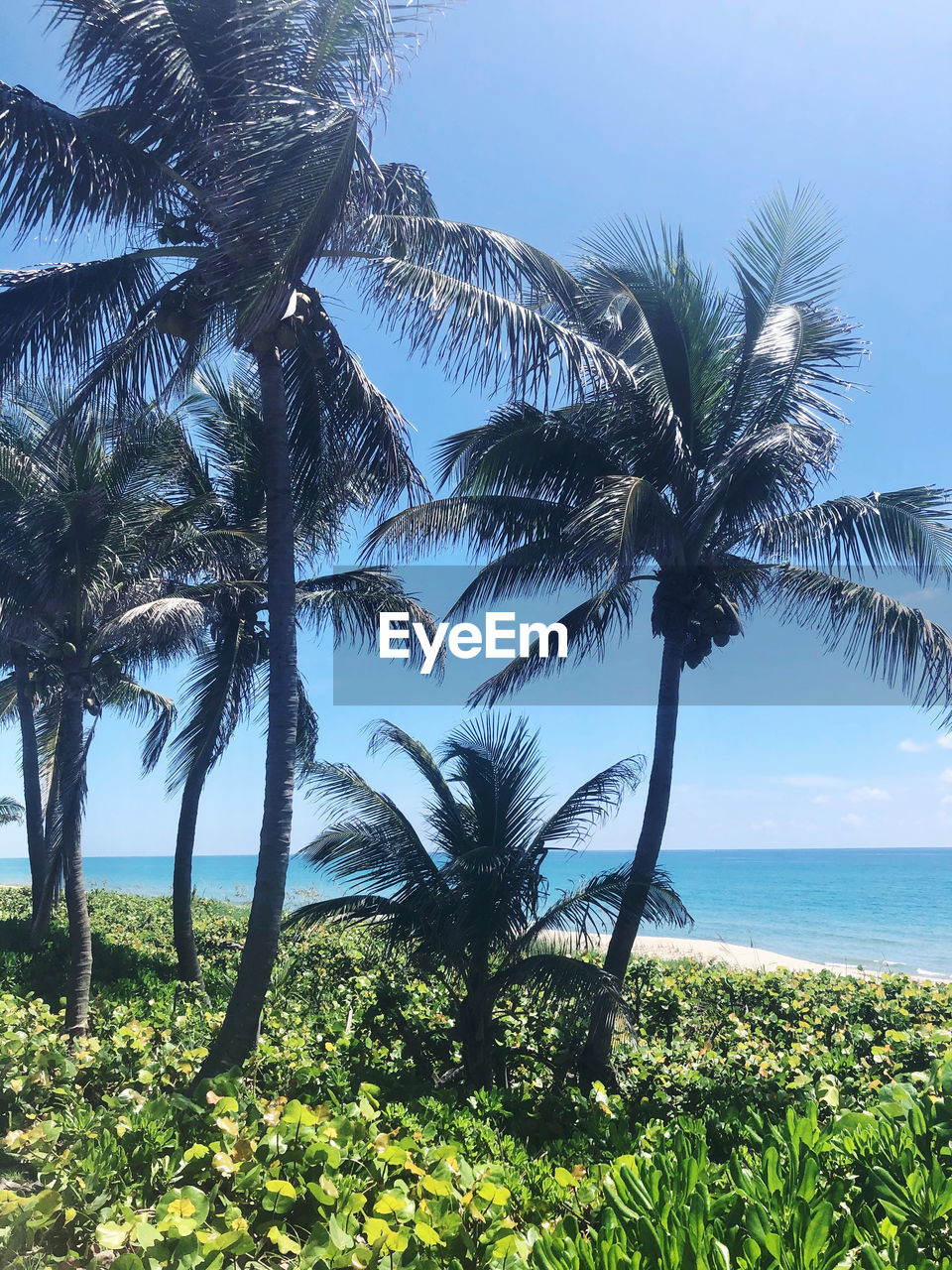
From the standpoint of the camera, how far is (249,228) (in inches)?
223

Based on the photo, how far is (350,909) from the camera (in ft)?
26.4

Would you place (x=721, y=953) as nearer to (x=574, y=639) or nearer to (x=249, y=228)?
(x=574, y=639)

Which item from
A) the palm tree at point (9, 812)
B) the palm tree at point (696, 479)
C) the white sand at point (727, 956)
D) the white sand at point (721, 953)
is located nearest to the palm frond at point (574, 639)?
the palm tree at point (696, 479)

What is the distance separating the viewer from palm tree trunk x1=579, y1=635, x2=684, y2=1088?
770 centimetres

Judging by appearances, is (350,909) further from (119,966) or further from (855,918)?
(855,918)

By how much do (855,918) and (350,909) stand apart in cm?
5795

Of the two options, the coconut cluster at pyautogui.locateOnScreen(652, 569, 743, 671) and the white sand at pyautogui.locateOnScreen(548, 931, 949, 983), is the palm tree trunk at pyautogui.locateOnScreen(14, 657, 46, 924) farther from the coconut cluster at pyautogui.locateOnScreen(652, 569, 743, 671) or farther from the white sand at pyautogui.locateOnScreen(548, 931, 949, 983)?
the white sand at pyautogui.locateOnScreen(548, 931, 949, 983)

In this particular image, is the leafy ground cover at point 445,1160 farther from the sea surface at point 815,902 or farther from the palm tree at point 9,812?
the palm tree at point 9,812

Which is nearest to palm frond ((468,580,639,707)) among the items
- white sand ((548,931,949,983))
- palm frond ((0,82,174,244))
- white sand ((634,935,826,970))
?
palm frond ((0,82,174,244))

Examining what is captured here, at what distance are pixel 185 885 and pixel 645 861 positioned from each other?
683cm

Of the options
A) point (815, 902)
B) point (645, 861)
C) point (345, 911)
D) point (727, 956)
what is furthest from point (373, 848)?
point (815, 902)

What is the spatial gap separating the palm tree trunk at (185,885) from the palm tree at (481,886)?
3.91 m

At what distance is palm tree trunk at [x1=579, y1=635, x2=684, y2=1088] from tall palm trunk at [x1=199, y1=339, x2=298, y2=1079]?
9.58 ft

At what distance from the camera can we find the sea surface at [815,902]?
39062 millimetres
